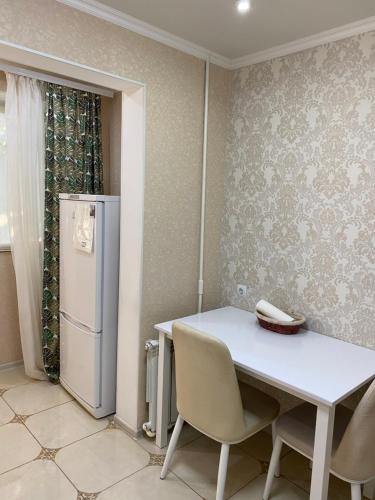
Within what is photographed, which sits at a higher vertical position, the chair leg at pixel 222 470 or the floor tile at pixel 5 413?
the chair leg at pixel 222 470

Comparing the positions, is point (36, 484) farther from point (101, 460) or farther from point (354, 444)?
point (354, 444)

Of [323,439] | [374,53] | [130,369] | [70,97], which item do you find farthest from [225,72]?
[323,439]

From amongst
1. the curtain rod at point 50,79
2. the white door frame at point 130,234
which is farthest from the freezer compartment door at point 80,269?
the curtain rod at point 50,79

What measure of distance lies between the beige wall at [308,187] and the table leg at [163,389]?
2.40ft

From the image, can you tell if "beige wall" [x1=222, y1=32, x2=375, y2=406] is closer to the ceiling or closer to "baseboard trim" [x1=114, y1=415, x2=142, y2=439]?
the ceiling

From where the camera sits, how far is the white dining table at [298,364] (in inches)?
59.4

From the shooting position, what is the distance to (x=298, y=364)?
1.77m

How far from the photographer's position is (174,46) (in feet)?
7.47

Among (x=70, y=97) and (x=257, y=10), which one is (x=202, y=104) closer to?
(x=257, y=10)

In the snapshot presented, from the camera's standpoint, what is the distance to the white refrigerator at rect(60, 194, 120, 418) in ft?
7.95

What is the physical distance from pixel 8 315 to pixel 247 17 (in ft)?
9.20

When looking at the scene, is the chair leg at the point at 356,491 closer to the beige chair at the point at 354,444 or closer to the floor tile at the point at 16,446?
the beige chair at the point at 354,444

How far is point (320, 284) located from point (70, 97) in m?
2.30

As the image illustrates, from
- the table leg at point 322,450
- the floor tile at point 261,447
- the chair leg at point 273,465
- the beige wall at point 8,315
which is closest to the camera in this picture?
the table leg at point 322,450
